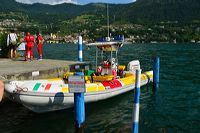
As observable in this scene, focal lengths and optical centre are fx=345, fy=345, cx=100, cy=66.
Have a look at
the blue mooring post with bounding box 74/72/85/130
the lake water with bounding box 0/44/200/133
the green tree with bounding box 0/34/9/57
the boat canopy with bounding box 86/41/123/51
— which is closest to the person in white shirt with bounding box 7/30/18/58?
the green tree with bounding box 0/34/9/57

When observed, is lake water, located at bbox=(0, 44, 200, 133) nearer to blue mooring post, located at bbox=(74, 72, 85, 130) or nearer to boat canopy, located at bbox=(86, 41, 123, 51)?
blue mooring post, located at bbox=(74, 72, 85, 130)

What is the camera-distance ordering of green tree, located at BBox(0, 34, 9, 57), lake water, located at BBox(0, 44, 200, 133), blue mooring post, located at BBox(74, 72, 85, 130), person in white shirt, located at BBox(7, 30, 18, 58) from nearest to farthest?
blue mooring post, located at BBox(74, 72, 85, 130) → lake water, located at BBox(0, 44, 200, 133) → person in white shirt, located at BBox(7, 30, 18, 58) → green tree, located at BBox(0, 34, 9, 57)

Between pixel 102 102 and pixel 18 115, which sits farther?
pixel 102 102

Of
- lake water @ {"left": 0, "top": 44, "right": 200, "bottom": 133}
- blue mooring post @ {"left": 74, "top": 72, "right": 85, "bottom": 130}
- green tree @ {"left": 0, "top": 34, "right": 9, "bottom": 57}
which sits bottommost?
lake water @ {"left": 0, "top": 44, "right": 200, "bottom": 133}

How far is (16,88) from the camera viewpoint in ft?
48.6

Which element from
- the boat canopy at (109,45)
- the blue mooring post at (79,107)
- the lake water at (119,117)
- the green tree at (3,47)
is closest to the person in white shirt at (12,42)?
the green tree at (3,47)

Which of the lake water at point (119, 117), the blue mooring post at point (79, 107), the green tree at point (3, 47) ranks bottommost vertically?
the lake water at point (119, 117)

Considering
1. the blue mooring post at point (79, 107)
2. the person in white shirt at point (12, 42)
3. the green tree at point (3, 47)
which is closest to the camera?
the blue mooring post at point (79, 107)

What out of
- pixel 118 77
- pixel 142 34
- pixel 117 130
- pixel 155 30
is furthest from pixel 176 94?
pixel 155 30

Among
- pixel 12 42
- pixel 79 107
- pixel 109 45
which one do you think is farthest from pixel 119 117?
pixel 12 42

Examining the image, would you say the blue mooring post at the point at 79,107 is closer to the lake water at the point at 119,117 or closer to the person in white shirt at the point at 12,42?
the lake water at the point at 119,117

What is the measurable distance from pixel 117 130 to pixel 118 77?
264 inches

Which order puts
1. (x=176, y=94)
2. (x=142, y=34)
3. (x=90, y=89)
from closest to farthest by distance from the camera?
(x=90, y=89) < (x=176, y=94) < (x=142, y=34)

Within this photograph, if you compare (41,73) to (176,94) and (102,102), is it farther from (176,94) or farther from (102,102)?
(176,94)
